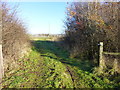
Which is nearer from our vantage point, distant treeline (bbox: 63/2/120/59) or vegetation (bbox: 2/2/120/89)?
vegetation (bbox: 2/2/120/89)

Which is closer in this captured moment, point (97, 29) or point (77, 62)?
point (77, 62)

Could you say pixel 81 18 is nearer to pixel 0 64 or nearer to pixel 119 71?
pixel 119 71

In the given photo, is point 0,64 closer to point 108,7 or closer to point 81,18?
point 108,7

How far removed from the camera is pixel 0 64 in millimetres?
6082

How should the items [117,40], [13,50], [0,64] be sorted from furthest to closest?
[13,50]
[117,40]
[0,64]

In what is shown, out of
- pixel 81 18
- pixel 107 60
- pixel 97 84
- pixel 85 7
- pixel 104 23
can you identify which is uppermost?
pixel 85 7

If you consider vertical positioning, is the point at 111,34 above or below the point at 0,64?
above

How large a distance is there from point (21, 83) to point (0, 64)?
1511mm

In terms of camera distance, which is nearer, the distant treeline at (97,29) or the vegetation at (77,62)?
the vegetation at (77,62)

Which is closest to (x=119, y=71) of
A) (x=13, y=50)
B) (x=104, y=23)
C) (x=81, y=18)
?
(x=104, y=23)

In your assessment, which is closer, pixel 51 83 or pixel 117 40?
pixel 51 83

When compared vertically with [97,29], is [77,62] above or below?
below

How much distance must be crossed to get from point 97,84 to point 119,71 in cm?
174

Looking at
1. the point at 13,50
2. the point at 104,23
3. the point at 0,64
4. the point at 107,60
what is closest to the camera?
the point at 0,64
